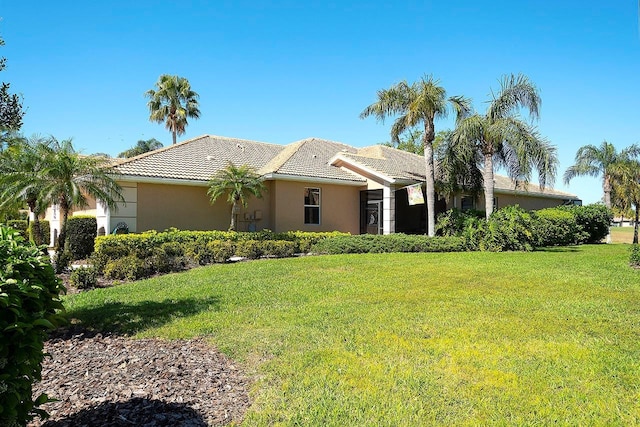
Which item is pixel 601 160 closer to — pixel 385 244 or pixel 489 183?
pixel 489 183

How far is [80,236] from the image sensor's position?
1576 cm

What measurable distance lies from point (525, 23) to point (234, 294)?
12762 millimetres

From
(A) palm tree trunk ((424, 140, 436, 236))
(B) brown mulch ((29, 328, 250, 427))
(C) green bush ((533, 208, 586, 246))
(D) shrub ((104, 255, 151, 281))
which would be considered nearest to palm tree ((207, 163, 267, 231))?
(D) shrub ((104, 255, 151, 281))

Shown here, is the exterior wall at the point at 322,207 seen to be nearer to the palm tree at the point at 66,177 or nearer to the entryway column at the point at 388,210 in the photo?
the entryway column at the point at 388,210

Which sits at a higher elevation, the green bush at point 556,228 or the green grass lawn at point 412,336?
the green bush at point 556,228

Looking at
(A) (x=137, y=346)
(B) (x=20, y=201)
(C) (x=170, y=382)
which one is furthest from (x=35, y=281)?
(B) (x=20, y=201)

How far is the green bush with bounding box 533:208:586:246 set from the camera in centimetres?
1916

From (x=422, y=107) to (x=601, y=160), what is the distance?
2094cm

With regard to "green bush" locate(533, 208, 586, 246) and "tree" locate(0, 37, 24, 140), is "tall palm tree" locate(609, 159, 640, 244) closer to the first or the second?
"green bush" locate(533, 208, 586, 246)

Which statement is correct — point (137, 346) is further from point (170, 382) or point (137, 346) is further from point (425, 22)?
point (425, 22)

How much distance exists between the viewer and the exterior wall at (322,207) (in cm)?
1847

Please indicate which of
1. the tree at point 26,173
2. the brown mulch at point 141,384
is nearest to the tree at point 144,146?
the tree at point 26,173

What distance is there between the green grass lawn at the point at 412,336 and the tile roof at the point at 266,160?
7.61 meters

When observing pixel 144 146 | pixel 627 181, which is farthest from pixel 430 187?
pixel 144 146
